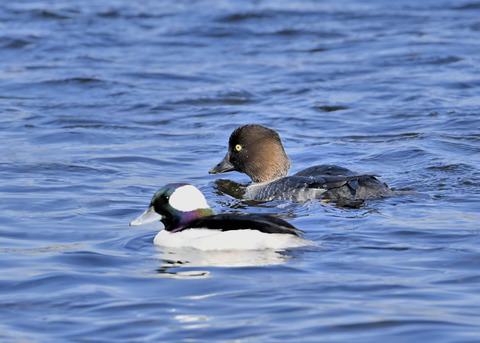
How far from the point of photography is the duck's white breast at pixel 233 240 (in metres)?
7.23

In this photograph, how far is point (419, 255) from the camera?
7250mm

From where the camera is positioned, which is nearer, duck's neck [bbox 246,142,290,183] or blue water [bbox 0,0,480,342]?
blue water [bbox 0,0,480,342]

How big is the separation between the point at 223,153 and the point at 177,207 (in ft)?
15.8

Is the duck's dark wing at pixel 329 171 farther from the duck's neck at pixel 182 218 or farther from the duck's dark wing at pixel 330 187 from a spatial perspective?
the duck's neck at pixel 182 218

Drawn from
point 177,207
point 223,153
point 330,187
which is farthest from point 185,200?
point 223,153

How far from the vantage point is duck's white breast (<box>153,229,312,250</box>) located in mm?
7227

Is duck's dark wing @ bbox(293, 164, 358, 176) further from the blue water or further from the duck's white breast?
the duck's white breast

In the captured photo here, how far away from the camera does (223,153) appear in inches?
494

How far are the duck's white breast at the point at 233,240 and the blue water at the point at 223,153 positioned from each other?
0.34ft

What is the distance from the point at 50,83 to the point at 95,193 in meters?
7.49

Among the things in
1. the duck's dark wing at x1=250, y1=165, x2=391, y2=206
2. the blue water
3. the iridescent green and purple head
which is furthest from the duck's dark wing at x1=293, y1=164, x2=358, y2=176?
the iridescent green and purple head

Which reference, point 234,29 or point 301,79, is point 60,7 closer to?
point 234,29

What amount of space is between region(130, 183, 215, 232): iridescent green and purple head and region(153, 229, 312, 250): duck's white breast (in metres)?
0.21

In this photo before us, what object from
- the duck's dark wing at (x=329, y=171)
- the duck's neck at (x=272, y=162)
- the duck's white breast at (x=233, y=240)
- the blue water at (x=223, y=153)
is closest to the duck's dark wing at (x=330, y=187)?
the duck's dark wing at (x=329, y=171)
